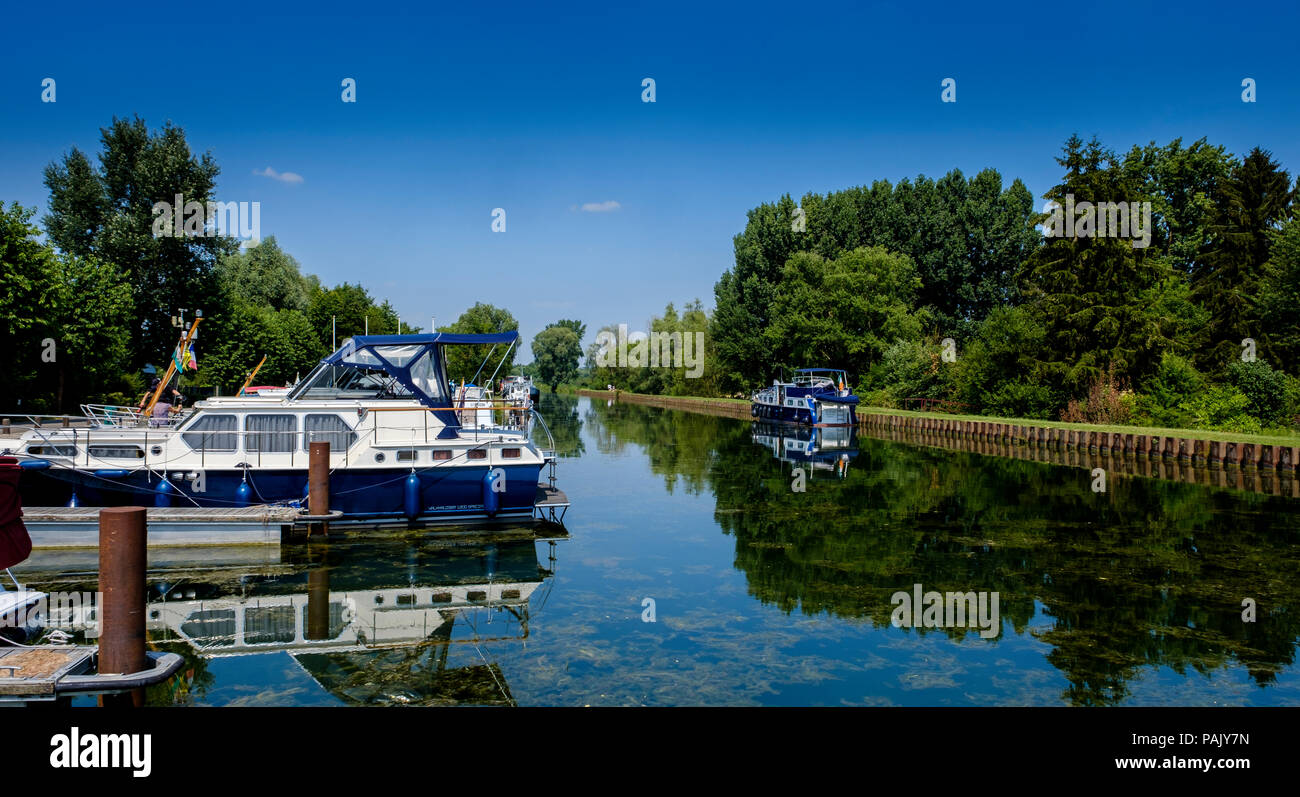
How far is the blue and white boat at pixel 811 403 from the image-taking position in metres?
48.5

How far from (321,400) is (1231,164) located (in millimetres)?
61025

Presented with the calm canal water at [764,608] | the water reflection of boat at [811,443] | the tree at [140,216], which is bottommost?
the calm canal water at [764,608]

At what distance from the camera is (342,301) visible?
7119 cm

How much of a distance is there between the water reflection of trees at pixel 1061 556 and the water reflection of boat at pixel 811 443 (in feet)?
13.3

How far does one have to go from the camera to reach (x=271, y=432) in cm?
1845

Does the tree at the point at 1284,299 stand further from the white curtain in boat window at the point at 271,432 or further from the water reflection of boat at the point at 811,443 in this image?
the white curtain in boat window at the point at 271,432

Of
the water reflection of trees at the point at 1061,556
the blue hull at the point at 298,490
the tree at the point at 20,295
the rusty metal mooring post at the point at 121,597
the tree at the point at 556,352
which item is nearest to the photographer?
the rusty metal mooring post at the point at 121,597

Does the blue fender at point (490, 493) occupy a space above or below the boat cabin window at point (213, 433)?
below

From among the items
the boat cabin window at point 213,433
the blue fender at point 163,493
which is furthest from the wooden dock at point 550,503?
the blue fender at point 163,493

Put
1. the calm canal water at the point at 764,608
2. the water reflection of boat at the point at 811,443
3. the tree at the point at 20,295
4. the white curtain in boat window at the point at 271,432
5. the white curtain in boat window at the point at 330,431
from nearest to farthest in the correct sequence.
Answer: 1. the calm canal water at the point at 764,608
2. the white curtain in boat window at the point at 271,432
3. the white curtain in boat window at the point at 330,431
4. the tree at the point at 20,295
5. the water reflection of boat at the point at 811,443

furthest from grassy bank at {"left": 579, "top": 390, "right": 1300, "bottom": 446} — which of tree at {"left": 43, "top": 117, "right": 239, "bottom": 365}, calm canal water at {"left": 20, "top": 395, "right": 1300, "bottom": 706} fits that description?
A: tree at {"left": 43, "top": 117, "right": 239, "bottom": 365}
